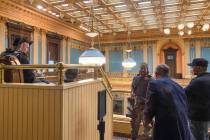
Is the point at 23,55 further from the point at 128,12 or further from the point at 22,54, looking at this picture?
the point at 128,12

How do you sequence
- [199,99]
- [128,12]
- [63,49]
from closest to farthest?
[199,99], [128,12], [63,49]

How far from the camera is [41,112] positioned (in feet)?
7.28

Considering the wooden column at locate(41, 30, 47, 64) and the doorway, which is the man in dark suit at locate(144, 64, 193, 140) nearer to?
the wooden column at locate(41, 30, 47, 64)

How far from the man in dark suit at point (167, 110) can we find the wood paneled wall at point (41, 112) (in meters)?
0.78

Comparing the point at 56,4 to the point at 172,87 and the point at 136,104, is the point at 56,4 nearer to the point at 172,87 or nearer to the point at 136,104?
the point at 136,104

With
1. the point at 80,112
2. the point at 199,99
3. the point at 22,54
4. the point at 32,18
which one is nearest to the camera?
the point at 80,112

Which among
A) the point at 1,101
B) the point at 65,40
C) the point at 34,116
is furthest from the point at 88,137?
the point at 65,40

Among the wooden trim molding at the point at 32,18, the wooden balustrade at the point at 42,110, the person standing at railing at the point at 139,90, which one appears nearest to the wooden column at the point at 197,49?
the wooden trim molding at the point at 32,18

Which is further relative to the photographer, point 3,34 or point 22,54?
point 3,34

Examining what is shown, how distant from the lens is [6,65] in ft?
8.07

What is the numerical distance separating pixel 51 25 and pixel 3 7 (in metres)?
2.51

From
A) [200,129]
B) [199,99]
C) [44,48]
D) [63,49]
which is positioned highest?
[63,49]

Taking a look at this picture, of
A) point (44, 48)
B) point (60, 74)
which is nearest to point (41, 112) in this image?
point (60, 74)

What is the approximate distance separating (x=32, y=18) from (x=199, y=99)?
6683mm
